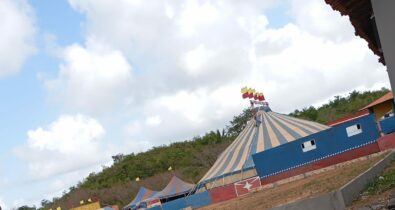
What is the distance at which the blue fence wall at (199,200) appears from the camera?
3142 centimetres

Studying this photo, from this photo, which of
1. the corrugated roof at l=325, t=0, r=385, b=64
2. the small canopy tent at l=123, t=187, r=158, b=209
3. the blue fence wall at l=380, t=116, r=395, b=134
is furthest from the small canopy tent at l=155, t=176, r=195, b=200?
the corrugated roof at l=325, t=0, r=385, b=64

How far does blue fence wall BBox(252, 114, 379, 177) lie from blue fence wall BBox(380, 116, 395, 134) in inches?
190

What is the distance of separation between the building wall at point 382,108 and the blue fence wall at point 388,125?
10997 mm

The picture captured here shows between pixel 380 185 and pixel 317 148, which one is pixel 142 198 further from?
pixel 380 185

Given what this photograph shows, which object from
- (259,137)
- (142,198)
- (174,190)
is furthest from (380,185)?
(142,198)

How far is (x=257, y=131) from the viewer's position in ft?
114

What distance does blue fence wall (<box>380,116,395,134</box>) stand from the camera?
3141 centimetres

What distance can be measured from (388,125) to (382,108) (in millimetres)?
12862

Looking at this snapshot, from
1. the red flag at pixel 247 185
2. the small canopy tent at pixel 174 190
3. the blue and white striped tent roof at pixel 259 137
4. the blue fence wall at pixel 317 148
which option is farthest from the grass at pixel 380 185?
the small canopy tent at pixel 174 190

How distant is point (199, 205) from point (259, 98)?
37.6 feet

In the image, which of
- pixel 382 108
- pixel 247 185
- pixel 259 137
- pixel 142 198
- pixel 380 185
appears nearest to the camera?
pixel 380 185

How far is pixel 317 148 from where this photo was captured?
28391 millimetres

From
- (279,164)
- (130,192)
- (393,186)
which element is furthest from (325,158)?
(130,192)

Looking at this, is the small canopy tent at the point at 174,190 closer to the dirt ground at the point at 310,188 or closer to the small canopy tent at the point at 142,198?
the small canopy tent at the point at 142,198
